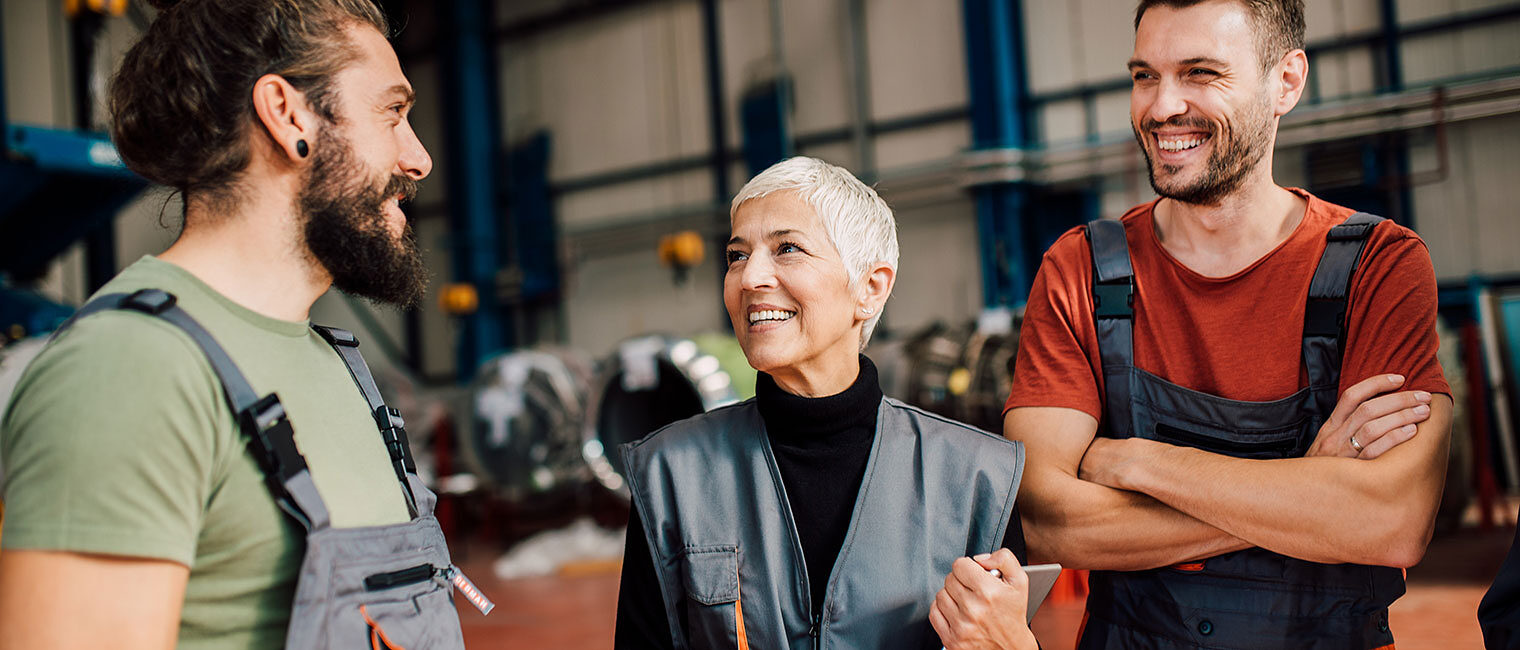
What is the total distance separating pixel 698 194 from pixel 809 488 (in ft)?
36.9

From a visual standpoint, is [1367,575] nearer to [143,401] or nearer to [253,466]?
[253,466]

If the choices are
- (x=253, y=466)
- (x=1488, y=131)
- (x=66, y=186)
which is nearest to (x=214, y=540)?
(x=253, y=466)

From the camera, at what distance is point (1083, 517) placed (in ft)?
5.78

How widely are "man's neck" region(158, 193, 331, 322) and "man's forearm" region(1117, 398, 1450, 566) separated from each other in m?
1.41

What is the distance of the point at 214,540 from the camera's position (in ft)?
4.16

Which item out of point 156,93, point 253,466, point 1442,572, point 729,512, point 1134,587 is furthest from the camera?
point 1442,572

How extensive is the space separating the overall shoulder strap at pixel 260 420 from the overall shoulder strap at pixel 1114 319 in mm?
1299

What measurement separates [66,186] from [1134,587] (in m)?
6.36

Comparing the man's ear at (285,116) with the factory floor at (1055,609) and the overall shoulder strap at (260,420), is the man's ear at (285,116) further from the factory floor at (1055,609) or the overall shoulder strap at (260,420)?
the factory floor at (1055,609)

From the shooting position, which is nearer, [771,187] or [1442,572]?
[771,187]

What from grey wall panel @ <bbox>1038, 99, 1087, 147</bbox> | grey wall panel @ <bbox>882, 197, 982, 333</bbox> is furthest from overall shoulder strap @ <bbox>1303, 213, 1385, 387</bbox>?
grey wall panel @ <bbox>882, 197, 982, 333</bbox>

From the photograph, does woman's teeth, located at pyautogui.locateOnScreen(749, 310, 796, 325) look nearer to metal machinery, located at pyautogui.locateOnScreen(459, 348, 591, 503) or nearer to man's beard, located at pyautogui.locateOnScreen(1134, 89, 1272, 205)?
man's beard, located at pyautogui.locateOnScreen(1134, 89, 1272, 205)

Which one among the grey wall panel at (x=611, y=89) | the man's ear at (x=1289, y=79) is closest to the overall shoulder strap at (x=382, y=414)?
the man's ear at (x=1289, y=79)

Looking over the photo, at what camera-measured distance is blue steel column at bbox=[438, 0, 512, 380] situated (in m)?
Result: 13.4
